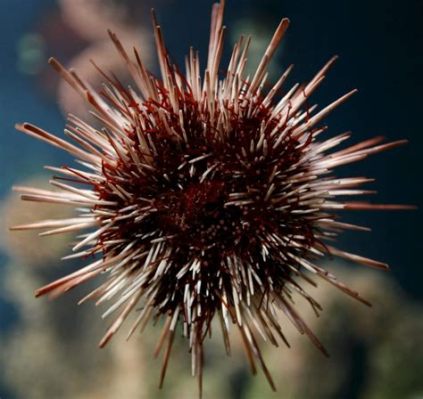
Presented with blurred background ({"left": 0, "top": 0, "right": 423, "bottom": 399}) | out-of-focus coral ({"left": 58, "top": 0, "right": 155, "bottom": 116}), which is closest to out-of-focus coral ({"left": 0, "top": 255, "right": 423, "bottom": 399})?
blurred background ({"left": 0, "top": 0, "right": 423, "bottom": 399})

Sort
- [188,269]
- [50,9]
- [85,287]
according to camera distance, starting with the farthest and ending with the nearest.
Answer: [85,287], [50,9], [188,269]

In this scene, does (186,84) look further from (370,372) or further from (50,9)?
(370,372)

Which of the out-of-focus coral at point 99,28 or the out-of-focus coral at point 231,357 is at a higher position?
the out-of-focus coral at point 99,28

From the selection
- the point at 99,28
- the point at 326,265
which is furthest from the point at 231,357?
the point at 99,28

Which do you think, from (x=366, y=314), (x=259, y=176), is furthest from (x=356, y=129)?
(x=259, y=176)

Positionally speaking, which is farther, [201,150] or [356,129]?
[356,129]

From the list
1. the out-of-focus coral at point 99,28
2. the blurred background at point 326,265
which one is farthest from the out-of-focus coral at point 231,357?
the out-of-focus coral at point 99,28

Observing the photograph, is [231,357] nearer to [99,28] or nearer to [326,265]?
[326,265]

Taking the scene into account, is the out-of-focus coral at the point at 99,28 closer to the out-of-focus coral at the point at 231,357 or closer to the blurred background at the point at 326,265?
the blurred background at the point at 326,265

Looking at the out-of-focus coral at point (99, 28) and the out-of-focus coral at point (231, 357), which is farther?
the out-of-focus coral at point (231, 357)
